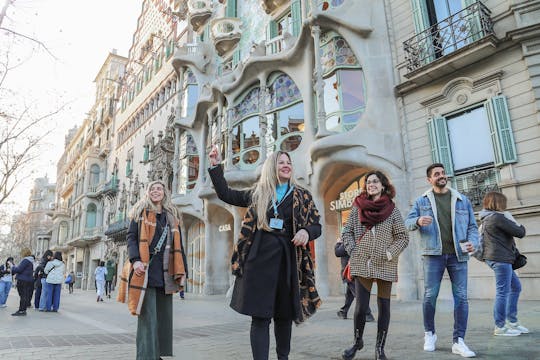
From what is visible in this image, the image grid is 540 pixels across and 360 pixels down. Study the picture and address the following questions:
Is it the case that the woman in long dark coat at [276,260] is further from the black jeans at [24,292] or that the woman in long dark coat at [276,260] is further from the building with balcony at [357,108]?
the black jeans at [24,292]

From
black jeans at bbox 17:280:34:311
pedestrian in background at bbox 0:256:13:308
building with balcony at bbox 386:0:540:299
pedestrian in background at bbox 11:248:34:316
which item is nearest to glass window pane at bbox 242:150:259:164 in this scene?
building with balcony at bbox 386:0:540:299

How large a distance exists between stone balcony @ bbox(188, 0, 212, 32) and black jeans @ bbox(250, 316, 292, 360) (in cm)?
2491

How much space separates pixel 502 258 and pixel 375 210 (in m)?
2.08

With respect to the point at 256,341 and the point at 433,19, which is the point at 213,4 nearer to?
the point at 433,19

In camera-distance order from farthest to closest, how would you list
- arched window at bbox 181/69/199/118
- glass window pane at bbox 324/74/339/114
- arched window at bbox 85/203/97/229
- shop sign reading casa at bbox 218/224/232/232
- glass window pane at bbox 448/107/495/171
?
arched window at bbox 85/203/97/229, arched window at bbox 181/69/199/118, shop sign reading casa at bbox 218/224/232/232, glass window pane at bbox 324/74/339/114, glass window pane at bbox 448/107/495/171

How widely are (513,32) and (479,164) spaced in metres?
3.47

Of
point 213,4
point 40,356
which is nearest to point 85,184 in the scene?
point 213,4

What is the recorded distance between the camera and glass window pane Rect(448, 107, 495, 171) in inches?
421

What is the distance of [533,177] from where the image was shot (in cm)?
945

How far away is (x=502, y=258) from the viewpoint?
15.9 feet

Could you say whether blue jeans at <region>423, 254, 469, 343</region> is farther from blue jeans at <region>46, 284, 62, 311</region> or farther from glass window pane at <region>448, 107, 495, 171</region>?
blue jeans at <region>46, 284, 62, 311</region>

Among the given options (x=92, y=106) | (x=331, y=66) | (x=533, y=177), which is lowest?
(x=533, y=177)

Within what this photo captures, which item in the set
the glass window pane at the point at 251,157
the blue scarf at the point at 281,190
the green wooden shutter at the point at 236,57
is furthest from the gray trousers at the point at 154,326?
the green wooden shutter at the point at 236,57

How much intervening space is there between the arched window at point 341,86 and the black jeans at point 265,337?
10.8 metres
